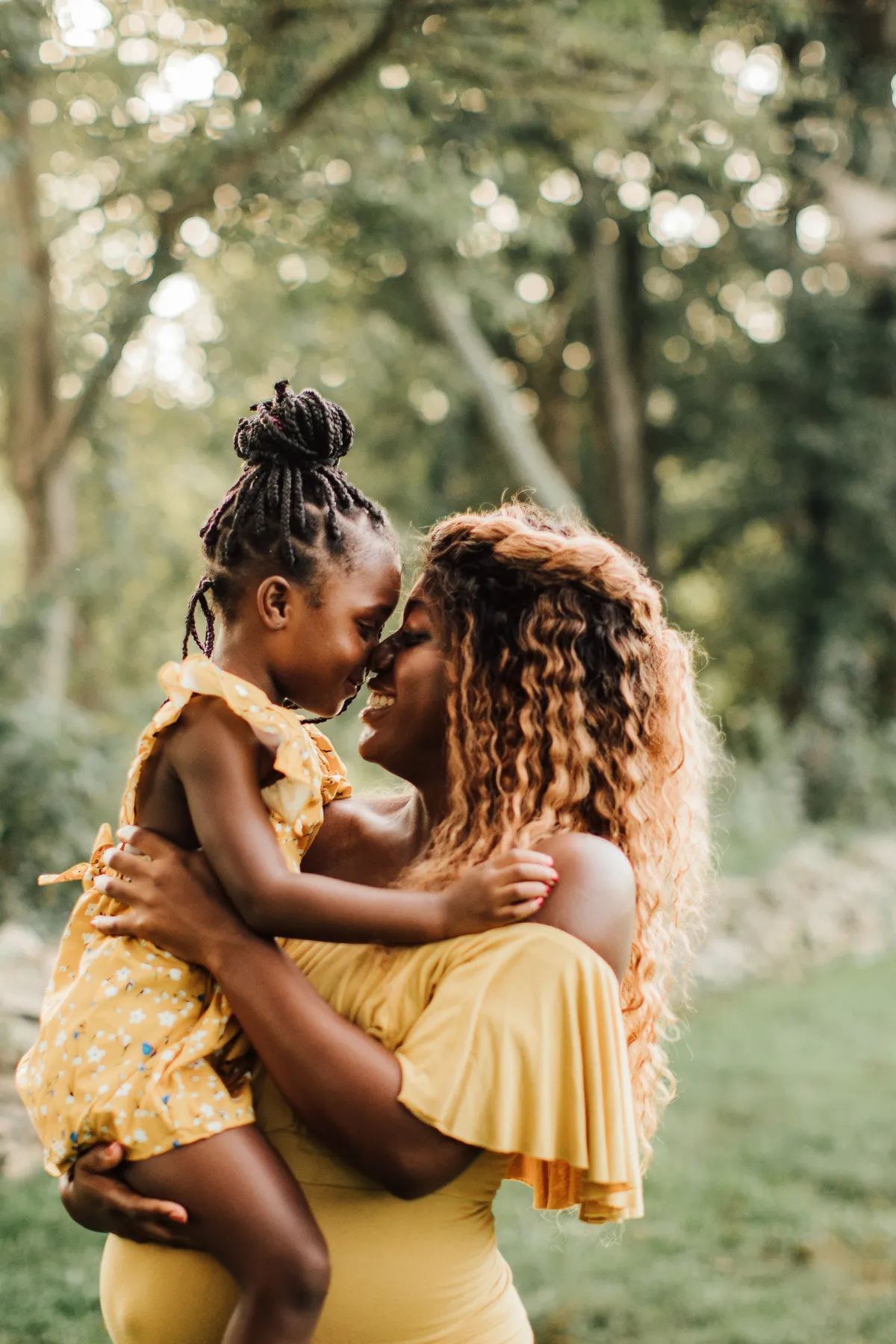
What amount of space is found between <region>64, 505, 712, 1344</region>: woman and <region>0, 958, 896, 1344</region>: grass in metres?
1.57

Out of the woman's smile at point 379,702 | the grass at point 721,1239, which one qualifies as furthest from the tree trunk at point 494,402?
the woman's smile at point 379,702

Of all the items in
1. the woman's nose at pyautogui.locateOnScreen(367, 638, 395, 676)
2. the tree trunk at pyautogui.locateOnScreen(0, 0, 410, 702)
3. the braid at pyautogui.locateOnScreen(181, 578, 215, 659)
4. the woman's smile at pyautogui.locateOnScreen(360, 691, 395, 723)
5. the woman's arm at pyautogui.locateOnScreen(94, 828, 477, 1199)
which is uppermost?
the tree trunk at pyautogui.locateOnScreen(0, 0, 410, 702)

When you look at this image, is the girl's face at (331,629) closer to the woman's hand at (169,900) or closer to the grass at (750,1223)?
the woman's hand at (169,900)

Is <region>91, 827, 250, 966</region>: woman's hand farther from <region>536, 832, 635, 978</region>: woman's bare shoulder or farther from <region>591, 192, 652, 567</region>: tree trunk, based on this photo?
<region>591, 192, 652, 567</region>: tree trunk

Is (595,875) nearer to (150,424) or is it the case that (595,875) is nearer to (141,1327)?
(141,1327)

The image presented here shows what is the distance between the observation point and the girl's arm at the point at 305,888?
198cm

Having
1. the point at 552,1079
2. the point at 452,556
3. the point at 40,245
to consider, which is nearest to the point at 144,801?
the point at 452,556

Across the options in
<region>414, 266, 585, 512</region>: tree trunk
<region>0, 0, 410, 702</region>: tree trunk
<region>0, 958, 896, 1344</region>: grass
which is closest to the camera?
<region>0, 958, 896, 1344</region>: grass

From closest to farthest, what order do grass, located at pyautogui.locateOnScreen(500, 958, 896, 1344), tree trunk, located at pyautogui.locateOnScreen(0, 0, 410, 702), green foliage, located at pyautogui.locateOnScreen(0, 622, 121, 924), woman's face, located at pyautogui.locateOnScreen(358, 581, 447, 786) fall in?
woman's face, located at pyautogui.locateOnScreen(358, 581, 447, 786), grass, located at pyautogui.locateOnScreen(500, 958, 896, 1344), green foliage, located at pyautogui.locateOnScreen(0, 622, 121, 924), tree trunk, located at pyautogui.locateOnScreen(0, 0, 410, 702)

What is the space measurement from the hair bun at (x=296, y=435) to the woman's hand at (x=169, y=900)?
728 mm

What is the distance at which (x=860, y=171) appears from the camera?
15070mm

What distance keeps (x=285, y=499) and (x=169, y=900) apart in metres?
0.74

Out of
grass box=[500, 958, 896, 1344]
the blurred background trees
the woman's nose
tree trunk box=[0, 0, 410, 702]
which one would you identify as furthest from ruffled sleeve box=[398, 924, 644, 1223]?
tree trunk box=[0, 0, 410, 702]

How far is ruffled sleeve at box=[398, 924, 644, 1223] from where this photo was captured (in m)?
1.92
